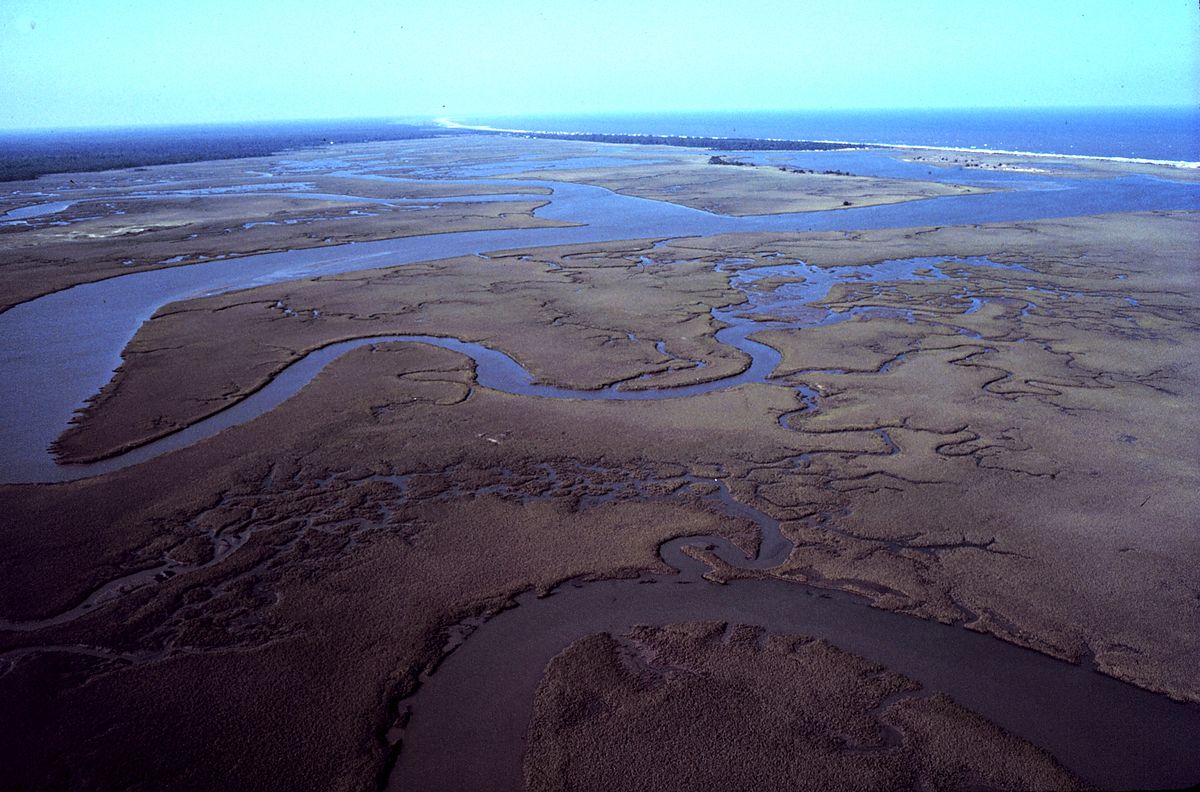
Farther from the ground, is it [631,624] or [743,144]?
[743,144]

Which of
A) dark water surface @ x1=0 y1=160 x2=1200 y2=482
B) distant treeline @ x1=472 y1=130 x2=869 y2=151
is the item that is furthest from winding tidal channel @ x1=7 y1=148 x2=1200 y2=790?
distant treeline @ x1=472 y1=130 x2=869 y2=151

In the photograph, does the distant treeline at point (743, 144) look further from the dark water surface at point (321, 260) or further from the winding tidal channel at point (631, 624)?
the winding tidal channel at point (631, 624)

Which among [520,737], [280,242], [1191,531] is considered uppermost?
[280,242]

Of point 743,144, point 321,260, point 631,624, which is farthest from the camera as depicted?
point 743,144

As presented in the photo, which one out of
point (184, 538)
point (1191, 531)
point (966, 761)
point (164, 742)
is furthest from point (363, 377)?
point (1191, 531)

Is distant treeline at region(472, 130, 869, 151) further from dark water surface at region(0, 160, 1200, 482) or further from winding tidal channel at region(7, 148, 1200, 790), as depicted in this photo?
winding tidal channel at region(7, 148, 1200, 790)

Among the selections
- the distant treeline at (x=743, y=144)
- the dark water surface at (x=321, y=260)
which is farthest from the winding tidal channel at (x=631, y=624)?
the distant treeline at (x=743, y=144)

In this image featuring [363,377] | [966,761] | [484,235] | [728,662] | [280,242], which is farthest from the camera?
[484,235]

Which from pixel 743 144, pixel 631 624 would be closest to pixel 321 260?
A: pixel 631 624

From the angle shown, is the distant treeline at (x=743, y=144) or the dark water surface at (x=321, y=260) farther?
the distant treeline at (x=743, y=144)

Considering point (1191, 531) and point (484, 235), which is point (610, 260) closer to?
point (484, 235)

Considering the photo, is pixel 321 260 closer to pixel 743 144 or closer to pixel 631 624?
pixel 631 624
